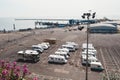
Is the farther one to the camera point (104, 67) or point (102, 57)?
point (102, 57)

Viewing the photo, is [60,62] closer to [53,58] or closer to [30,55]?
[53,58]

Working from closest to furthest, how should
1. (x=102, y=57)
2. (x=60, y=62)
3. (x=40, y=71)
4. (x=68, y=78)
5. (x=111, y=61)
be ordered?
1. (x=68, y=78)
2. (x=40, y=71)
3. (x=60, y=62)
4. (x=111, y=61)
5. (x=102, y=57)

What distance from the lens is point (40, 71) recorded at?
35.7 m

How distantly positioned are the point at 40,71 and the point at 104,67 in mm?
13542

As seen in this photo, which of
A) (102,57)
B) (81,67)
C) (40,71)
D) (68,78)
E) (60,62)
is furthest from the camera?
(102,57)

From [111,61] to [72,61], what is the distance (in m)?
9.24

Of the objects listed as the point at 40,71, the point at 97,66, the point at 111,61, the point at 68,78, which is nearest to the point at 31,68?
the point at 40,71

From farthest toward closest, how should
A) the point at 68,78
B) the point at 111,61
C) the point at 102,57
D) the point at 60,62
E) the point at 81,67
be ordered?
the point at 102,57 → the point at 111,61 → the point at 60,62 → the point at 81,67 → the point at 68,78

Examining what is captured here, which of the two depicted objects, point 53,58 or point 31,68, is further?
point 53,58

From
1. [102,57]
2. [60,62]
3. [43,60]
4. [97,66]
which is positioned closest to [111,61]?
[102,57]

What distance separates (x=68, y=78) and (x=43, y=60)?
41.0ft

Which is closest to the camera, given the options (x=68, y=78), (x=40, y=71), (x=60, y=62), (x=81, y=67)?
(x=68, y=78)

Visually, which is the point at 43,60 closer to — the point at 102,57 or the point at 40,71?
the point at 40,71

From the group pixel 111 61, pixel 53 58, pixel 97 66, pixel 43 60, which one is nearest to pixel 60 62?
pixel 53 58
